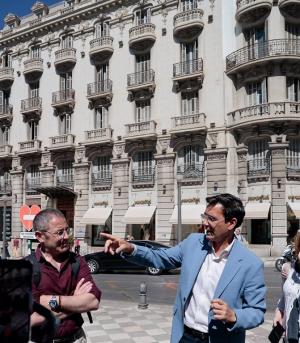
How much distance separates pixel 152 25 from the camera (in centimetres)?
3077

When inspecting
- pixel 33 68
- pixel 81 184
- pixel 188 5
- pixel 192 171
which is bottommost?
pixel 81 184

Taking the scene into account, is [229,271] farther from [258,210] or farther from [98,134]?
[98,134]

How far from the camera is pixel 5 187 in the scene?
3881 centimetres

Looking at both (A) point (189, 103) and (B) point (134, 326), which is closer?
(B) point (134, 326)

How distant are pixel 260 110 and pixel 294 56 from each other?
129 inches

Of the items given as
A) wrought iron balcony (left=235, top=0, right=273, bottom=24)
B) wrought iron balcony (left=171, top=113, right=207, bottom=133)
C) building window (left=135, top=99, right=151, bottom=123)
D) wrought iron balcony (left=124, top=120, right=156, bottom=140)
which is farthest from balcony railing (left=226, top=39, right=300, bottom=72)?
building window (left=135, top=99, right=151, bottom=123)

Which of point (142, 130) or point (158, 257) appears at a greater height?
point (142, 130)

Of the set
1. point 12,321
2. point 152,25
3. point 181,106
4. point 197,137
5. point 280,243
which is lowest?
point 280,243

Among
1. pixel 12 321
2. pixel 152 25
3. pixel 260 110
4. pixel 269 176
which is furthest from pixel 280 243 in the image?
pixel 12 321

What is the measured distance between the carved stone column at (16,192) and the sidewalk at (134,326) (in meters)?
25.8

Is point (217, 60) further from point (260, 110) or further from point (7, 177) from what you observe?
point (7, 177)

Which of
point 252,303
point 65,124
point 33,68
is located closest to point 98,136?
point 65,124

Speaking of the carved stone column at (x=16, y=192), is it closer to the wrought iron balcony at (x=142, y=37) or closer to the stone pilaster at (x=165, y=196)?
the stone pilaster at (x=165, y=196)

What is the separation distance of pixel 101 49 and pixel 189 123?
8659 mm
